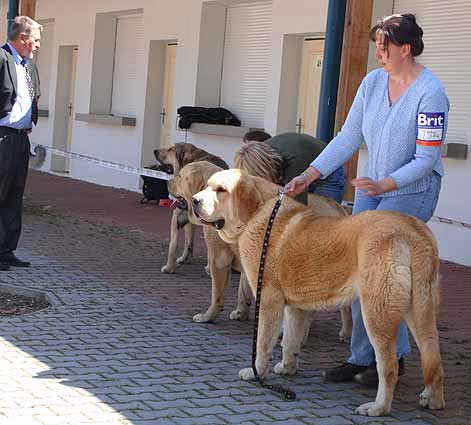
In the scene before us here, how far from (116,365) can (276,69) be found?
29.3 ft

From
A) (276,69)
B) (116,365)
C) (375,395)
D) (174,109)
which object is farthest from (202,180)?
(174,109)

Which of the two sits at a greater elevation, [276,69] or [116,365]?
[276,69]

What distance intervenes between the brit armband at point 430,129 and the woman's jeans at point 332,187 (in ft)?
5.81

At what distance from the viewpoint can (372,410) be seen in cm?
496

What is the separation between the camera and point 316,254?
16.8 ft

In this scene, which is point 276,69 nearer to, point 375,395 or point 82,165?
point 82,165

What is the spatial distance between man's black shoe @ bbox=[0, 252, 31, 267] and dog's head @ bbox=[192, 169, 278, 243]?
401cm

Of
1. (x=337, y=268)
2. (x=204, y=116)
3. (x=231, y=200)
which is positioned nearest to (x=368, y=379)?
(x=337, y=268)

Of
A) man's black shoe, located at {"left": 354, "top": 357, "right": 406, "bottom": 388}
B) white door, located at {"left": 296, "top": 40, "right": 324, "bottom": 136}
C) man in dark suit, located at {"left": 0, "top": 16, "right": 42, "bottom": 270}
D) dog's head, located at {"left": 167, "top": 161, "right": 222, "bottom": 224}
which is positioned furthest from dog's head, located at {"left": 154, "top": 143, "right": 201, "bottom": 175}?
white door, located at {"left": 296, "top": 40, "right": 324, "bottom": 136}

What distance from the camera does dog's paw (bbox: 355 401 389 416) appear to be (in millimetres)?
4957

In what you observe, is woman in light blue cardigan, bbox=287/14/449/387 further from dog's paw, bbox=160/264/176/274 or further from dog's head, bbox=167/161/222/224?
dog's paw, bbox=160/264/176/274

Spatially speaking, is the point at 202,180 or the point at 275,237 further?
the point at 202,180

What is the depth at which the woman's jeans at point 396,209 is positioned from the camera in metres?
5.34

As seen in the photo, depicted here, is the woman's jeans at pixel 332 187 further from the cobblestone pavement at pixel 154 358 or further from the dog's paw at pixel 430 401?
the dog's paw at pixel 430 401
